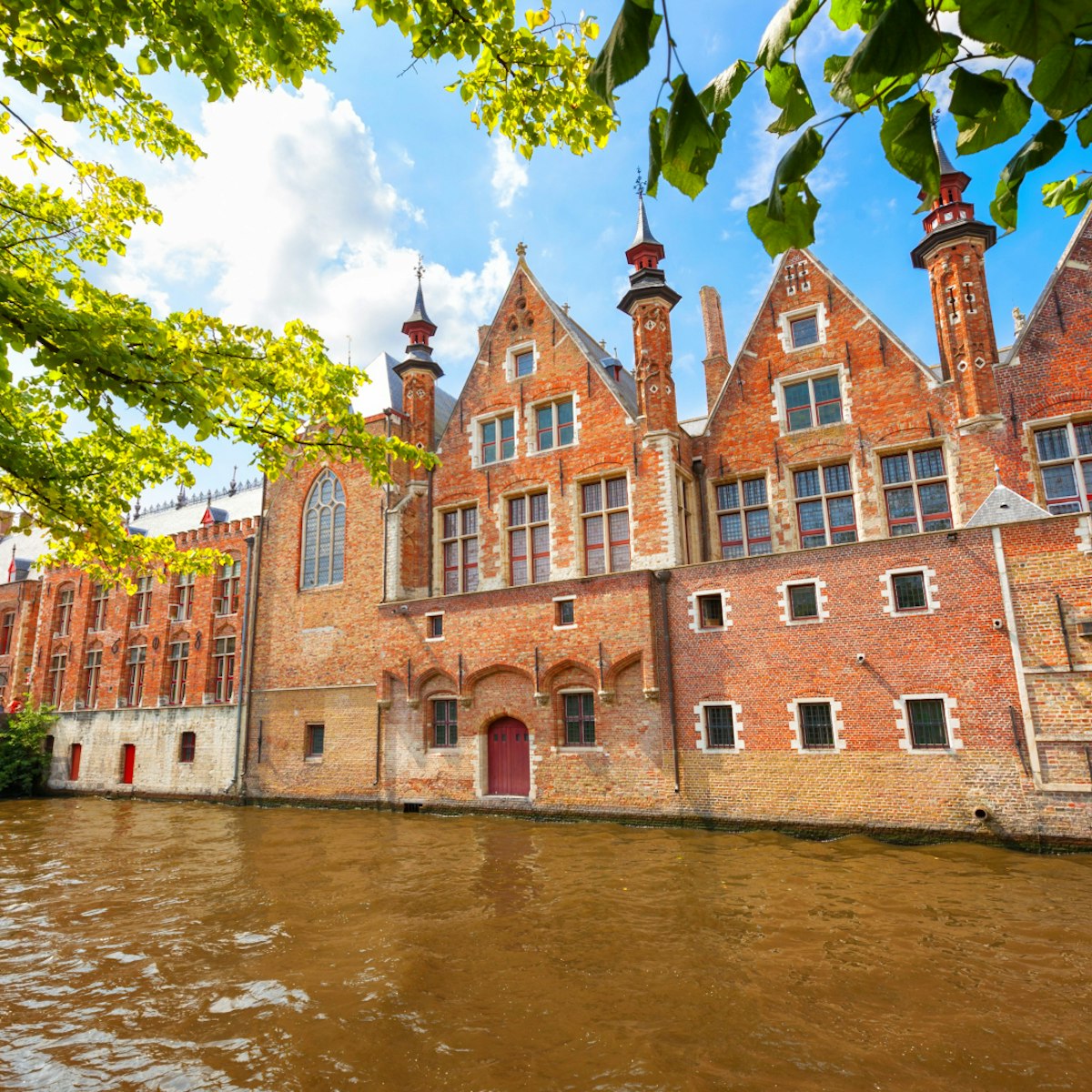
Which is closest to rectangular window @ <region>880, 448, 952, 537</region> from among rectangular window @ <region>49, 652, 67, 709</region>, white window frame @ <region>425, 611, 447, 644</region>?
white window frame @ <region>425, 611, 447, 644</region>

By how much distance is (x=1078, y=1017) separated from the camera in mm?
5406

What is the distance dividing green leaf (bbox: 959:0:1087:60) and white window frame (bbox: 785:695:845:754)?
13546 millimetres

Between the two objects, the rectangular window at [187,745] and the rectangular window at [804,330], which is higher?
the rectangular window at [804,330]

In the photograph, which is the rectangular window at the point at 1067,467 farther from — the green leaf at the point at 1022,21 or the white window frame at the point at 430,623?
the green leaf at the point at 1022,21

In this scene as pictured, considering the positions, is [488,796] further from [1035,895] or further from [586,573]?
[1035,895]

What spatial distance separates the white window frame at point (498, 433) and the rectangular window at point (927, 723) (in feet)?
36.7

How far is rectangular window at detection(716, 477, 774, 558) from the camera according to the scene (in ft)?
55.1

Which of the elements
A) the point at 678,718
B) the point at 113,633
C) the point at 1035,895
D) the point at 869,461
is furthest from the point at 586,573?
the point at 113,633

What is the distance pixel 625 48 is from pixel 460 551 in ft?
60.1

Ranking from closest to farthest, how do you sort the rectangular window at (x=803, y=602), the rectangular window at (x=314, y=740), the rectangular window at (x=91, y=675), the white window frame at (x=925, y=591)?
1. the white window frame at (x=925, y=591)
2. the rectangular window at (x=803, y=602)
3. the rectangular window at (x=314, y=740)
4. the rectangular window at (x=91, y=675)

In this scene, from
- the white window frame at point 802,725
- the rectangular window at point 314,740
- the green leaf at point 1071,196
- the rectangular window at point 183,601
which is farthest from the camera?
the rectangular window at point 183,601

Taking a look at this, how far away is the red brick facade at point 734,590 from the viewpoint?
1225 cm

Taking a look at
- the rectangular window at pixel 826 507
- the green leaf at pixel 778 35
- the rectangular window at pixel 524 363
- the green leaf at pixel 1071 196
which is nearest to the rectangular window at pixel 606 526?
the rectangular window at pixel 524 363

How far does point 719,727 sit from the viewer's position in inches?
570
